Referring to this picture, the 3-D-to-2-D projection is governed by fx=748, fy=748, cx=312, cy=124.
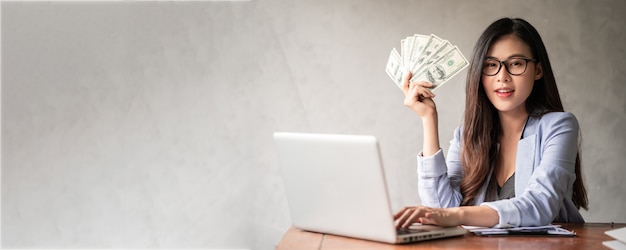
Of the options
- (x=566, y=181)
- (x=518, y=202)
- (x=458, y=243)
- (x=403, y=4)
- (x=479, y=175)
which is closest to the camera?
(x=458, y=243)

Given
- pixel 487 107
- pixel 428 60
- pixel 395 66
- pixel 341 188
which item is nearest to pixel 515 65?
pixel 487 107

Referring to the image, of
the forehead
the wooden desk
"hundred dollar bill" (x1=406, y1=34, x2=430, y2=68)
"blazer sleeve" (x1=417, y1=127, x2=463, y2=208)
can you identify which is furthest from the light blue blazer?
"hundred dollar bill" (x1=406, y1=34, x2=430, y2=68)

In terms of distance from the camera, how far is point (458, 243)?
184cm

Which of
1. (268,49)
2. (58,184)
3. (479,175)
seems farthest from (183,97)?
(479,175)

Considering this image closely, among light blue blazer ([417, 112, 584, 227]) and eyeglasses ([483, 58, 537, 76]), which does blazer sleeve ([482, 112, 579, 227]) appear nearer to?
light blue blazer ([417, 112, 584, 227])

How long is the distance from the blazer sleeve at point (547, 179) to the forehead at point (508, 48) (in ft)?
0.75

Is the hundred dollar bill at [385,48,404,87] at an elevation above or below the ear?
above

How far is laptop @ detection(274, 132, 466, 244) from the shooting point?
5.74 feet

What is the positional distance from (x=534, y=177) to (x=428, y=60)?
0.57m

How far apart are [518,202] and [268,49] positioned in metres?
1.83

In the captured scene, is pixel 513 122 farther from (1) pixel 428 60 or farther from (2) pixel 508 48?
(1) pixel 428 60

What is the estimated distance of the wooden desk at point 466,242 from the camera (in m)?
1.79

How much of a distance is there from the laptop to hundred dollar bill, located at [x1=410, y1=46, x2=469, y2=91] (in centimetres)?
71

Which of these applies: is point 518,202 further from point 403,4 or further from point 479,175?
point 403,4
